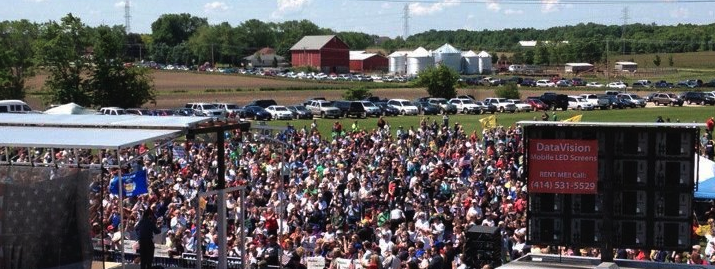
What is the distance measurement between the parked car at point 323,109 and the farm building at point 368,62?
328 feet

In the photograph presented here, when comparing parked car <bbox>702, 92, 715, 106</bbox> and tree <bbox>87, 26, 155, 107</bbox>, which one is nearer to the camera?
tree <bbox>87, 26, 155, 107</bbox>

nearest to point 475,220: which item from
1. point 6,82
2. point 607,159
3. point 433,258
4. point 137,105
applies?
point 433,258

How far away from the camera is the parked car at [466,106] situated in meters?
62.2

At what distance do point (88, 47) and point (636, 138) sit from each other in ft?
168

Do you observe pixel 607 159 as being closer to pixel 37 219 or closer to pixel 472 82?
pixel 37 219

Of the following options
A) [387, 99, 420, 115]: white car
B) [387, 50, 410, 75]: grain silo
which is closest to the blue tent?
[387, 99, 420, 115]: white car

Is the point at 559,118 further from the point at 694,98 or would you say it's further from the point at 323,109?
the point at 694,98

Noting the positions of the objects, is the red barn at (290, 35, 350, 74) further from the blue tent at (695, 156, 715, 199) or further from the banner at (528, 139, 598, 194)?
the banner at (528, 139, 598, 194)

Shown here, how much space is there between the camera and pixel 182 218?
67.8 ft

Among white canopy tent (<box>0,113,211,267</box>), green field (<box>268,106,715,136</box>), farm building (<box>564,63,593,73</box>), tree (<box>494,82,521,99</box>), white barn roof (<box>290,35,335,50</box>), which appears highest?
white barn roof (<box>290,35,335,50</box>)

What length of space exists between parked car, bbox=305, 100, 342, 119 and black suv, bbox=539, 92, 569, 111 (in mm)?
13946

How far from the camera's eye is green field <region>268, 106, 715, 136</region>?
5188cm

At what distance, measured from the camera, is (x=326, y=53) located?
152m

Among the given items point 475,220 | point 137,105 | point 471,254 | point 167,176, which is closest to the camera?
point 471,254
